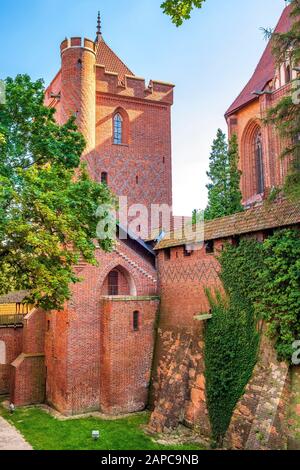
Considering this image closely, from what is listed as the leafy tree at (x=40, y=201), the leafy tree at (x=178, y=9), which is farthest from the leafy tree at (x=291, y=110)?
the leafy tree at (x=40, y=201)

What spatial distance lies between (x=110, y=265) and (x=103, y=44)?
16.6 meters

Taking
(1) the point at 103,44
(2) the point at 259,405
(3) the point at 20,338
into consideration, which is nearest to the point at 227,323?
(2) the point at 259,405

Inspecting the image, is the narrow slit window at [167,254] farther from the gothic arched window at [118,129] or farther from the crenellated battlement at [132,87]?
the crenellated battlement at [132,87]

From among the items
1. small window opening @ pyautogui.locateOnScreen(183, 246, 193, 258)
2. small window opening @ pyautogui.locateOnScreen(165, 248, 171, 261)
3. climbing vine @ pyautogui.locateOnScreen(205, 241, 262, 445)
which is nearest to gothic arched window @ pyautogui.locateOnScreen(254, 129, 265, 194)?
small window opening @ pyautogui.locateOnScreen(165, 248, 171, 261)

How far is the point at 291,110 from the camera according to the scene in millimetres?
9734

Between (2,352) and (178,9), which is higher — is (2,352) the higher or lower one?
the lower one

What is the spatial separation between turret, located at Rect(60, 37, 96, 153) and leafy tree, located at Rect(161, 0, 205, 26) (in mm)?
15613

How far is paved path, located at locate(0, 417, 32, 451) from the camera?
40.2ft

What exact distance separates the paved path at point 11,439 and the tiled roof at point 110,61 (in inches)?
777

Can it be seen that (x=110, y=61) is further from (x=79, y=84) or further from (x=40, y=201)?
(x=40, y=201)

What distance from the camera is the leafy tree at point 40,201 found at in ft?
34.6

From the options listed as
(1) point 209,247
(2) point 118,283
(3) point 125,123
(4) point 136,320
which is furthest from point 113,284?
(3) point 125,123

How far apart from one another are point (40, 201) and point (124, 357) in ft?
26.3

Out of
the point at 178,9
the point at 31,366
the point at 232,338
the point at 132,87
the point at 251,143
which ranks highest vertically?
the point at 132,87
